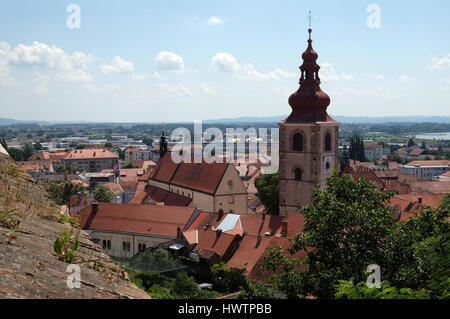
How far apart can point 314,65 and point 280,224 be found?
11.1m

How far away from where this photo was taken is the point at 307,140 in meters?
34.1

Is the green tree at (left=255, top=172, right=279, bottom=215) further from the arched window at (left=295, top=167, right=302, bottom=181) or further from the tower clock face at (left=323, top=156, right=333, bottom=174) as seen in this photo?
the tower clock face at (left=323, top=156, right=333, bottom=174)

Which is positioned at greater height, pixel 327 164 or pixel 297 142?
pixel 297 142

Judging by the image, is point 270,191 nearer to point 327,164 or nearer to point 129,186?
point 327,164

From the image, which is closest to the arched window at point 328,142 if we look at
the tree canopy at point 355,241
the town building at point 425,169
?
the tree canopy at point 355,241

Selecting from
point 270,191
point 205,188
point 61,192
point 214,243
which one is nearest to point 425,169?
point 270,191

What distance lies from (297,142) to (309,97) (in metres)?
3.14

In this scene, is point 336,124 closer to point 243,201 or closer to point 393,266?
point 243,201

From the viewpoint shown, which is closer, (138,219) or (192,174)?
(138,219)

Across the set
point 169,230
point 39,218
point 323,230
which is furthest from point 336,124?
point 39,218

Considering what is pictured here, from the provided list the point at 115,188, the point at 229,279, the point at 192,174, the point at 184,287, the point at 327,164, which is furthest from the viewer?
the point at 115,188

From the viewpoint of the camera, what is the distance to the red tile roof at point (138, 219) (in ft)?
115

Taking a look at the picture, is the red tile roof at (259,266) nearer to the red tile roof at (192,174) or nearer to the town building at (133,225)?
the town building at (133,225)

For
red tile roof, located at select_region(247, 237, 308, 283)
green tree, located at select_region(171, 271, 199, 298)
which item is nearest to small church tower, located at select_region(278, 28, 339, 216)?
red tile roof, located at select_region(247, 237, 308, 283)
